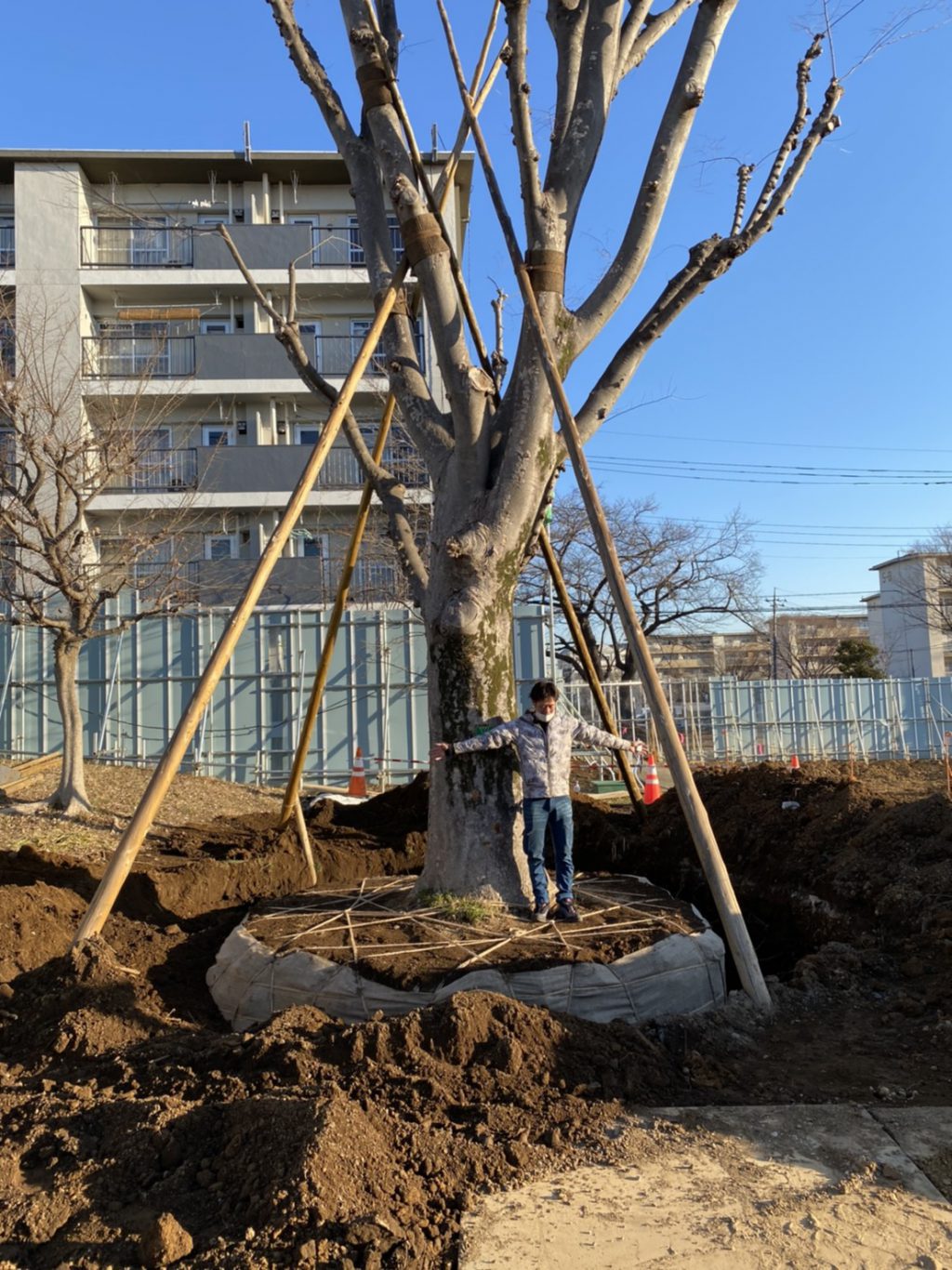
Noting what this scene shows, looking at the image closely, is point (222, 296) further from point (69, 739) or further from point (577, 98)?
point (577, 98)

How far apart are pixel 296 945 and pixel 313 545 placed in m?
21.5

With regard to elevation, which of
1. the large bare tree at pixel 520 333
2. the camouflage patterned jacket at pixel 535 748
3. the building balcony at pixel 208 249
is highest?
the building balcony at pixel 208 249

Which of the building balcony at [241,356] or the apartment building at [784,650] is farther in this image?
the apartment building at [784,650]

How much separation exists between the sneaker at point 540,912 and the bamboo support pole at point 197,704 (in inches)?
79.4

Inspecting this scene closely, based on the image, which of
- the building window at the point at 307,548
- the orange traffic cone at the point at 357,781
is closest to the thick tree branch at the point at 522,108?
the orange traffic cone at the point at 357,781

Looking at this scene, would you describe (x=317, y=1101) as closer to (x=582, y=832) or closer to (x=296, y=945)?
(x=296, y=945)

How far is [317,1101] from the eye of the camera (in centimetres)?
283

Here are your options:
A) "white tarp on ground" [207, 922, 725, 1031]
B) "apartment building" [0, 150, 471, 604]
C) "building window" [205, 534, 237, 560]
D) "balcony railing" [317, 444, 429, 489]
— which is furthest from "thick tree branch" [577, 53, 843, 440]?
"building window" [205, 534, 237, 560]

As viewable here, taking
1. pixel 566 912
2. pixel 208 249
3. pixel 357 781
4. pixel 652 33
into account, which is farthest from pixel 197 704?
pixel 208 249

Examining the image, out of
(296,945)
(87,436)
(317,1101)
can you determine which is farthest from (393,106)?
(87,436)

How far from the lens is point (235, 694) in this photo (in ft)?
56.7

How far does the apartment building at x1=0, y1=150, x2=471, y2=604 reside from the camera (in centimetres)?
2417

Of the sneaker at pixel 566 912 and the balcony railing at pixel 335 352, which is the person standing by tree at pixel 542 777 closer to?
the sneaker at pixel 566 912

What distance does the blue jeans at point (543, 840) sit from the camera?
513cm
